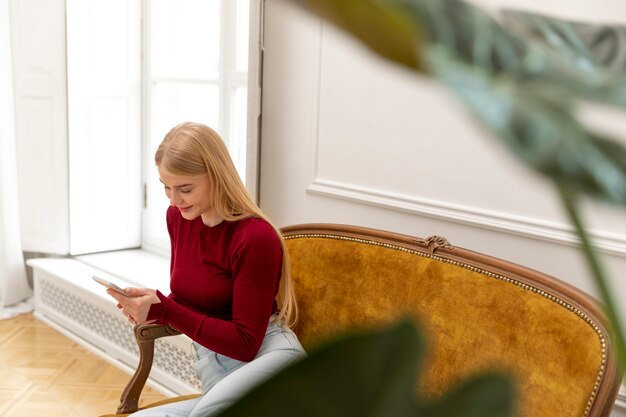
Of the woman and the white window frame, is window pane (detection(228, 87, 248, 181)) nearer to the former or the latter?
the white window frame

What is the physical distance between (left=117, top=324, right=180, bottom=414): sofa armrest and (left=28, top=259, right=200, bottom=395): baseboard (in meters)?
0.98

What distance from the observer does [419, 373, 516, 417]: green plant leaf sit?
19 centimetres

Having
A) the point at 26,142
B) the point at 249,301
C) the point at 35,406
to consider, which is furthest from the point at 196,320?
the point at 26,142

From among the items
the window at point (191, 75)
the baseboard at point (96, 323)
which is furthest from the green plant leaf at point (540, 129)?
the window at point (191, 75)

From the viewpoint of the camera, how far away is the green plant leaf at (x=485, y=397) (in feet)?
0.62

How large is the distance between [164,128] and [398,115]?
2.21 m

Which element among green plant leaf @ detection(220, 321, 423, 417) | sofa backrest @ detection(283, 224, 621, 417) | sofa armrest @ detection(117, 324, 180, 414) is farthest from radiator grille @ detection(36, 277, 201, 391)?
green plant leaf @ detection(220, 321, 423, 417)

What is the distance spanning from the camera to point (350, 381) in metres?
0.19

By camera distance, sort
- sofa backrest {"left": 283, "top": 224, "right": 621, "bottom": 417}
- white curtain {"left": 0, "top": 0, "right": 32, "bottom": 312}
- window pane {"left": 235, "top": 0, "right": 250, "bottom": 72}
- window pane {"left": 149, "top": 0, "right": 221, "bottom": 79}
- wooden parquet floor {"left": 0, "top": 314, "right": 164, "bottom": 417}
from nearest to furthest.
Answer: sofa backrest {"left": 283, "top": 224, "right": 621, "bottom": 417} < wooden parquet floor {"left": 0, "top": 314, "right": 164, "bottom": 417} < window pane {"left": 235, "top": 0, "right": 250, "bottom": 72} < window pane {"left": 149, "top": 0, "right": 221, "bottom": 79} < white curtain {"left": 0, "top": 0, "right": 32, "bottom": 312}

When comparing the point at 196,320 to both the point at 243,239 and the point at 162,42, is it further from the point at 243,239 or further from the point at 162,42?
the point at 162,42

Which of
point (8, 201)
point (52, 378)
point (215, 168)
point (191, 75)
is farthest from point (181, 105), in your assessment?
point (215, 168)

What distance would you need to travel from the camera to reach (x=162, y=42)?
439 cm

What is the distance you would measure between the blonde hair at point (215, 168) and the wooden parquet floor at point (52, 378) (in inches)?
61.7

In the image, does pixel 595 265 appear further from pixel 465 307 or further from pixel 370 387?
pixel 465 307
